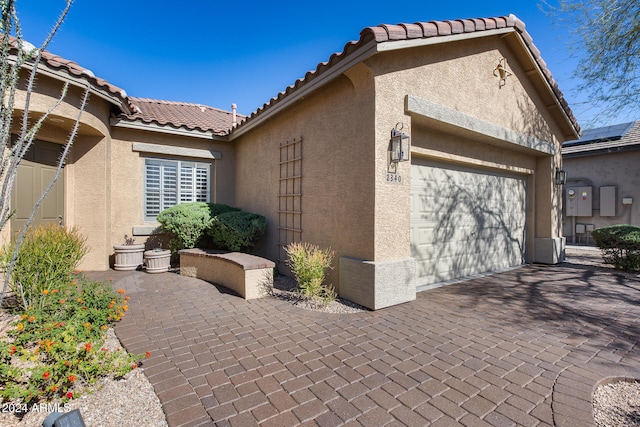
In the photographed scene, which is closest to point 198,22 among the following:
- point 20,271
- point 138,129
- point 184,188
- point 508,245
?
point 138,129

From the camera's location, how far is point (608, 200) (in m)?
13.3

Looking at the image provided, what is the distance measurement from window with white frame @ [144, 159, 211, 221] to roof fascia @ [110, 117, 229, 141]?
3.03ft

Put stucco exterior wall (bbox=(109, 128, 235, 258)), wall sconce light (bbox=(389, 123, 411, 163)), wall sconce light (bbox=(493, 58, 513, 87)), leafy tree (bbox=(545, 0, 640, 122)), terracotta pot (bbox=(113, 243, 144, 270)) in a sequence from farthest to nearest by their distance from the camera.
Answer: stucco exterior wall (bbox=(109, 128, 235, 258)), terracotta pot (bbox=(113, 243, 144, 270)), wall sconce light (bbox=(493, 58, 513, 87)), leafy tree (bbox=(545, 0, 640, 122)), wall sconce light (bbox=(389, 123, 411, 163))

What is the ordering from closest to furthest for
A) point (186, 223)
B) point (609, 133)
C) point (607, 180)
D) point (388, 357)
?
point (388, 357), point (186, 223), point (607, 180), point (609, 133)

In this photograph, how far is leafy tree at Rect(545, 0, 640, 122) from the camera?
6801 mm

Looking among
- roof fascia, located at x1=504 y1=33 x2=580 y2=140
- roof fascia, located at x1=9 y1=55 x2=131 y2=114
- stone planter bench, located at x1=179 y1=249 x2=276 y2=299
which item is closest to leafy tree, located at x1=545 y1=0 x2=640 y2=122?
roof fascia, located at x1=504 y1=33 x2=580 y2=140

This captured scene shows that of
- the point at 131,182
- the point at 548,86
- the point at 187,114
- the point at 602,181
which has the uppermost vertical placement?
the point at 187,114

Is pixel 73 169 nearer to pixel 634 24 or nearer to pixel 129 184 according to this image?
pixel 129 184

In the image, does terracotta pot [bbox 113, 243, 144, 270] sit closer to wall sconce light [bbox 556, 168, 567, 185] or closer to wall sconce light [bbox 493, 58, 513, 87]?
wall sconce light [bbox 493, 58, 513, 87]

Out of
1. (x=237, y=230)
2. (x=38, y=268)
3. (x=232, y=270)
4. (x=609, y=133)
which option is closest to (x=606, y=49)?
(x=609, y=133)

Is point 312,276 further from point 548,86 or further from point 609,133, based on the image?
point 609,133

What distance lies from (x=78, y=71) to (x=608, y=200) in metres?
19.9

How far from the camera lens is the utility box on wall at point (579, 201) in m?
14.0

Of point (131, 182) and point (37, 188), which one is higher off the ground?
point (131, 182)
